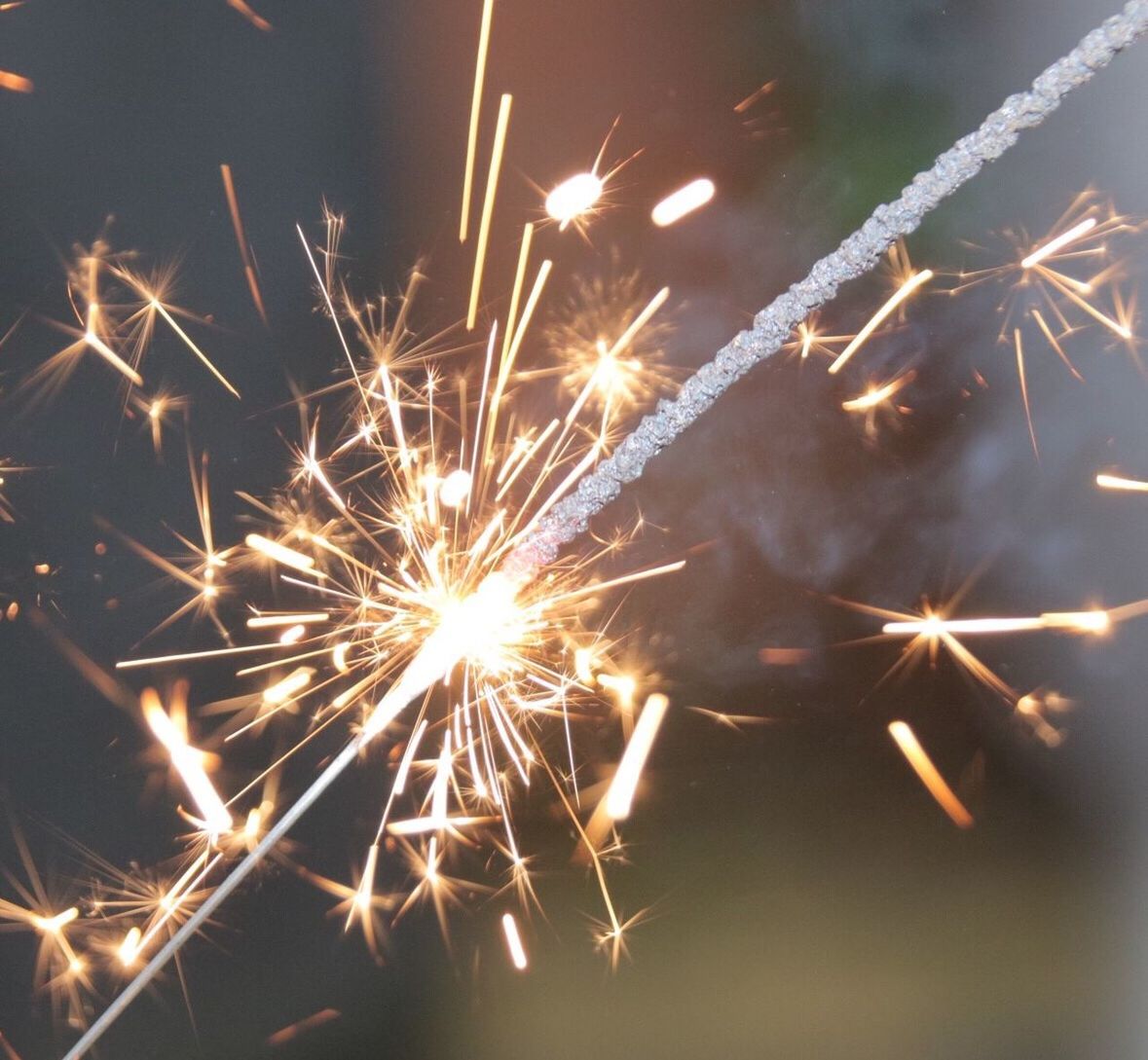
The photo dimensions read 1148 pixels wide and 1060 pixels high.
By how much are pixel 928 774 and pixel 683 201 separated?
50cm

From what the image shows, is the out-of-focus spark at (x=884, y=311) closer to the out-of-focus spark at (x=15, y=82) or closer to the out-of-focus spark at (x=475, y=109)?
the out-of-focus spark at (x=475, y=109)

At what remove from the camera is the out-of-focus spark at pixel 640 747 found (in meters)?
0.69

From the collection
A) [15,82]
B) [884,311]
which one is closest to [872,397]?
[884,311]

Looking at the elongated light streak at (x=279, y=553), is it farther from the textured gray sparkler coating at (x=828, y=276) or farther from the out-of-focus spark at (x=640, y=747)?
the out-of-focus spark at (x=640, y=747)

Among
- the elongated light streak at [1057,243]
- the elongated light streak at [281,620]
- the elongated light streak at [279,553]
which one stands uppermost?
the elongated light streak at [279,553]

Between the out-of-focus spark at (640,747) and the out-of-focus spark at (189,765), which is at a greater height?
the out-of-focus spark at (189,765)

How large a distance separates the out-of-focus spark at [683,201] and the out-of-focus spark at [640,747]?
38cm

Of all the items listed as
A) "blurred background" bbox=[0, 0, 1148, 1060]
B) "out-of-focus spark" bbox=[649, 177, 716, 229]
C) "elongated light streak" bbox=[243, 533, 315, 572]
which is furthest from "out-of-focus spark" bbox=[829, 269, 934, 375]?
"elongated light streak" bbox=[243, 533, 315, 572]

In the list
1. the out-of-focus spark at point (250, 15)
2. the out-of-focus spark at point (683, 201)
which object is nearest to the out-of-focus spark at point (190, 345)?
the out-of-focus spark at point (250, 15)

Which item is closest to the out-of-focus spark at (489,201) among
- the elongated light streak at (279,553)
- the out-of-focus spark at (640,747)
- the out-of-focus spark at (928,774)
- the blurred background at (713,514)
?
the blurred background at (713,514)

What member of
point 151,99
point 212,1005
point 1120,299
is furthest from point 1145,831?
point 151,99

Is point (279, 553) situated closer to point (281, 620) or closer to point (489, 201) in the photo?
point (281, 620)

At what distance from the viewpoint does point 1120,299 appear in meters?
0.69

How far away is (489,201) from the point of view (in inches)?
27.8
